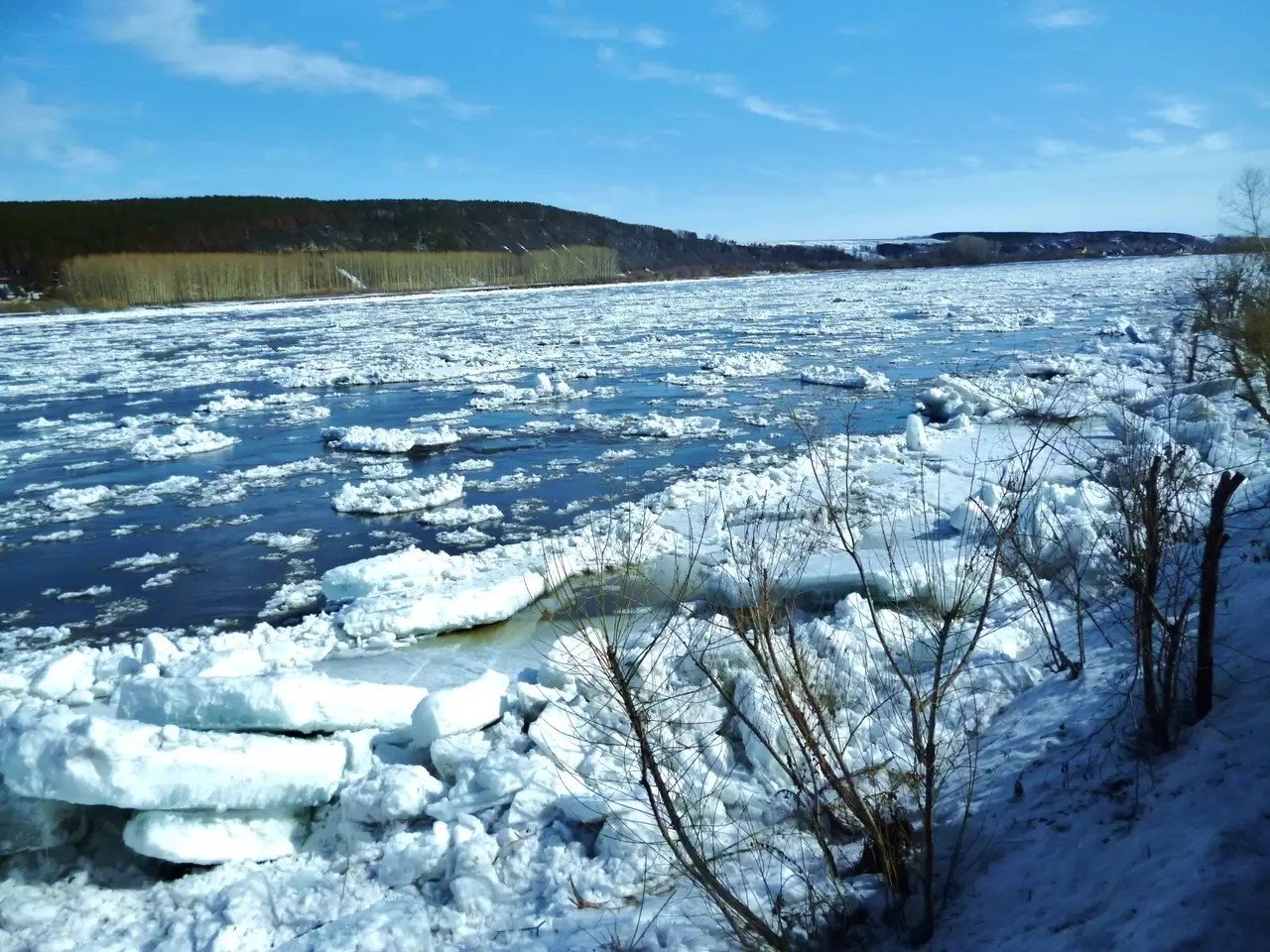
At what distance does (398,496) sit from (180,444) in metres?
5.24

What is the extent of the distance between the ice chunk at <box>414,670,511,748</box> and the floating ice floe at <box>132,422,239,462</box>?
30.6 feet

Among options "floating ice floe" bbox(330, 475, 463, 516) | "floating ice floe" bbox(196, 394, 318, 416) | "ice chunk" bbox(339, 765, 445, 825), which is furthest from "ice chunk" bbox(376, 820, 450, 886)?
"floating ice floe" bbox(196, 394, 318, 416)

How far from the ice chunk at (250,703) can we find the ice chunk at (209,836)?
20.1 inches

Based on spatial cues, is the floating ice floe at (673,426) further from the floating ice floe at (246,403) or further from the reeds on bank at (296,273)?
the reeds on bank at (296,273)

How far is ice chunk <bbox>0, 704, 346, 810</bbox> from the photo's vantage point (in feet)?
12.7

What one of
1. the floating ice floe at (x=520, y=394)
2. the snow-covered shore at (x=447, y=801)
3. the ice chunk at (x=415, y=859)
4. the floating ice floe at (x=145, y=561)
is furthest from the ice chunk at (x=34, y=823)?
the floating ice floe at (x=520, y=394)

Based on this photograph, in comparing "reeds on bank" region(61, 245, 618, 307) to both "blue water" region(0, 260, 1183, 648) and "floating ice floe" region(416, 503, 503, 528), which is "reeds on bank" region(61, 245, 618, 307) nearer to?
"blue water" region(0, 260, 1183, 648)

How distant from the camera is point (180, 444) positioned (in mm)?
12625

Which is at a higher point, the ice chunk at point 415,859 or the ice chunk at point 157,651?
the ice chunk at point 157,651

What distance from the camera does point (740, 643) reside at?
16.7ft

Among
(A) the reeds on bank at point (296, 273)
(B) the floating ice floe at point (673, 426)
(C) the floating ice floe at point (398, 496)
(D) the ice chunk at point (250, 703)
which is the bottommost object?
(D) the ice chunk at point (250, 703)

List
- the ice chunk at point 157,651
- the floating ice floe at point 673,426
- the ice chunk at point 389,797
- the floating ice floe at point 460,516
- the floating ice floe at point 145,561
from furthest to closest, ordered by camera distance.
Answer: the floating ice floe at point 673,426, the floating ice floe at point 460,516, the floating ice floe at point 145,561, the ice chunk at point 157,651, the ice chunk at point 389,797

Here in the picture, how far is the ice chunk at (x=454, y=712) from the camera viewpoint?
4500 millimetres

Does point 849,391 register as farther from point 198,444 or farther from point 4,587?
point 4,587
